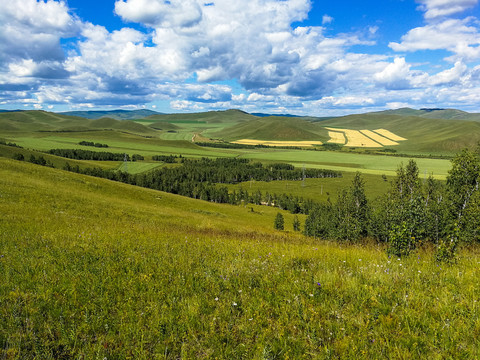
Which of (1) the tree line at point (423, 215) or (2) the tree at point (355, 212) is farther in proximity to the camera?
(2) the tree at point (355, 212)

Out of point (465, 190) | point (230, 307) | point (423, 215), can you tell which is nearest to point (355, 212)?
point (465, 190)

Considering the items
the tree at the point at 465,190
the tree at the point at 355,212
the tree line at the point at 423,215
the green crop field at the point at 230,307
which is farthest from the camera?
the tree at the point at 355,212

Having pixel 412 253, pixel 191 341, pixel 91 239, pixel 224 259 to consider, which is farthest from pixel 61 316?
pixel 412 253

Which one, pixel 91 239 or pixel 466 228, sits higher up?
pixel 91 239

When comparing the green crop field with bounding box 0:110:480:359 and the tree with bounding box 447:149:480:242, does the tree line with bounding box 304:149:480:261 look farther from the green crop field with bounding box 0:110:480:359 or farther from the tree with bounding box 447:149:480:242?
the green crop field with bounding box 0:110:480:359

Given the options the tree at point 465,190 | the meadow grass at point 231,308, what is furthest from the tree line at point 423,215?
the meadow grass at point 231,308

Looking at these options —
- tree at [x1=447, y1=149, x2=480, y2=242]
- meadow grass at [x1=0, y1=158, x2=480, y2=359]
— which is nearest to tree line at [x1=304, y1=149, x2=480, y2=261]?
tree at [x1=447, y1=149, x2=480, y2=242]

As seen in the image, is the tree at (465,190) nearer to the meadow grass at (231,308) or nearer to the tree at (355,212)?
the tree at (355,212)

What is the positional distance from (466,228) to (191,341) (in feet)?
189

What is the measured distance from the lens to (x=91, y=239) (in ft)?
37.4

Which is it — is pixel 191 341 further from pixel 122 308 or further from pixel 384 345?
pixel 384 345

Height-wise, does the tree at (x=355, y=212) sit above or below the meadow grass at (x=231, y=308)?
below

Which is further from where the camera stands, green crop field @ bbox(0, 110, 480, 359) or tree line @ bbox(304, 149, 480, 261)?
tree line @ bbox(304, 149, 480, 261)

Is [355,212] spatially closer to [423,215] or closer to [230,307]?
[423,215]
